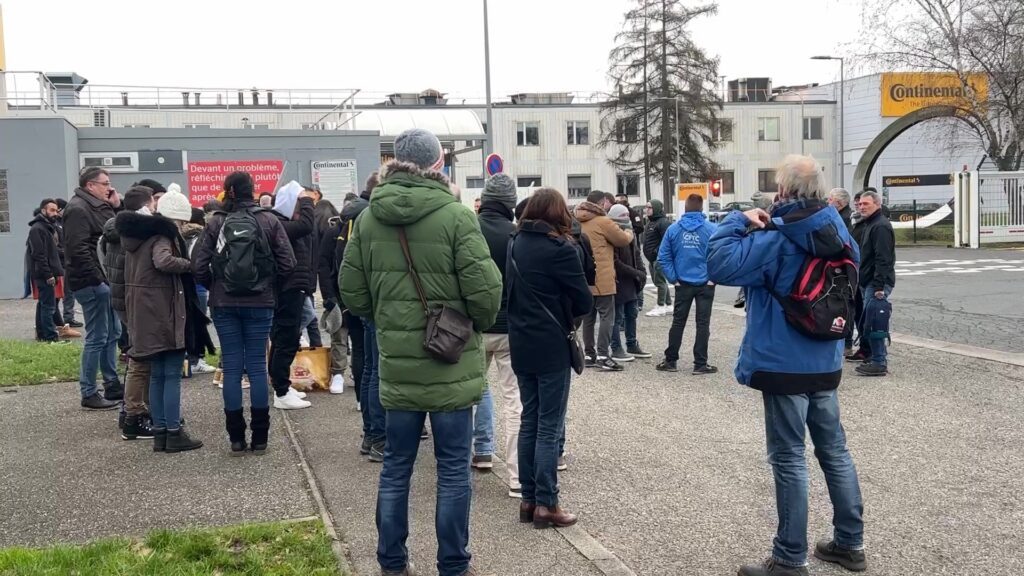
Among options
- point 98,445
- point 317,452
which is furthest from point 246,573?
point 98,445

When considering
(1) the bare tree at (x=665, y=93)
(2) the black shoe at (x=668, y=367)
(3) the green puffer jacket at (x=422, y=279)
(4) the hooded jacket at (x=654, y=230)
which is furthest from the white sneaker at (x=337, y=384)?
(1) the bare tree at (x=665, y=93)

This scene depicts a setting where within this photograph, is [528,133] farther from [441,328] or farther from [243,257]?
[441,328]

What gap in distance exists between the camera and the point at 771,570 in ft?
14.5

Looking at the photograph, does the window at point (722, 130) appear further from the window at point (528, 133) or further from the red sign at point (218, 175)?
the red sign at point (218, 175)

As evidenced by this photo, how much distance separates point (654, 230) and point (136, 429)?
849 centimetres

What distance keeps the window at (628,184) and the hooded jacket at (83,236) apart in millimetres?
59780

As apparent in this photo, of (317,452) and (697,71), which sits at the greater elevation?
(697,71)

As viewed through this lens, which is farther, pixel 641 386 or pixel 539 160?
pixel 539 160

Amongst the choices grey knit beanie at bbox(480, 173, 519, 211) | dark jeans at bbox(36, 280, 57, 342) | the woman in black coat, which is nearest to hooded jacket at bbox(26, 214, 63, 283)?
dark jeans at bbox(36, 280, 57, 342)

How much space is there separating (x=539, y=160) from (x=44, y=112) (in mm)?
47239

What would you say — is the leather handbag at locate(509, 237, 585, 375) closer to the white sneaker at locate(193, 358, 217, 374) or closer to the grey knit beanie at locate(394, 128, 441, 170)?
the grey knit beanie at locate(394, 128, 441, 170)

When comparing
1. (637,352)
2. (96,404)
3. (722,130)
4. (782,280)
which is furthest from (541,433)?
(722,130)

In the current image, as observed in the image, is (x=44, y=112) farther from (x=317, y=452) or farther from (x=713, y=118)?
(x=713, y=118)

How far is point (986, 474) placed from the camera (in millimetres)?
6090
